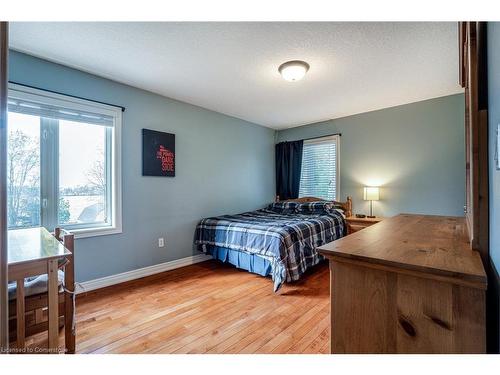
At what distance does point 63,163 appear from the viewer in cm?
239

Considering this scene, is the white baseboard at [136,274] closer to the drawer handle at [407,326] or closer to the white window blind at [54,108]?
the white window blind at [54,108]

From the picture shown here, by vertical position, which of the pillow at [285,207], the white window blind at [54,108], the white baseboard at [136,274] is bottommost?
the white baseboard at [136,274]

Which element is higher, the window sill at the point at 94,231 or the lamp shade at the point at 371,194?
the lamp shade at the point at 371,194

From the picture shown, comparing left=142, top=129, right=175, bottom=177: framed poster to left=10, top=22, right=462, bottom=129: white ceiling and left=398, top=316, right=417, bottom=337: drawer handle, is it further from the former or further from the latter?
left=398, top=316, right=417, bottom=337: drawer handle

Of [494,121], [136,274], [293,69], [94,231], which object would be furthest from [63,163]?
[494,121]

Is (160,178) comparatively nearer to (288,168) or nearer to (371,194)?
(288,168)

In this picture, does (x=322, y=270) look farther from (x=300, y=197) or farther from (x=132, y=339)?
(x=132, y=339)

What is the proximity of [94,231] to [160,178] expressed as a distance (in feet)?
3.09

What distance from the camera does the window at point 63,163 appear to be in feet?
6.97

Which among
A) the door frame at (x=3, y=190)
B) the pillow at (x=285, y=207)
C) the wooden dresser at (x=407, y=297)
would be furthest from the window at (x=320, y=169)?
the door frame at (x=3, y=190)

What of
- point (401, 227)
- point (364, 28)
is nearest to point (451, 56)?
point (364, 28)

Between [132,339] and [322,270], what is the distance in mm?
2236

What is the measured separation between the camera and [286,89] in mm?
2898

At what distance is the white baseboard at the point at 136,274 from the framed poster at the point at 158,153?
1.17 metres
